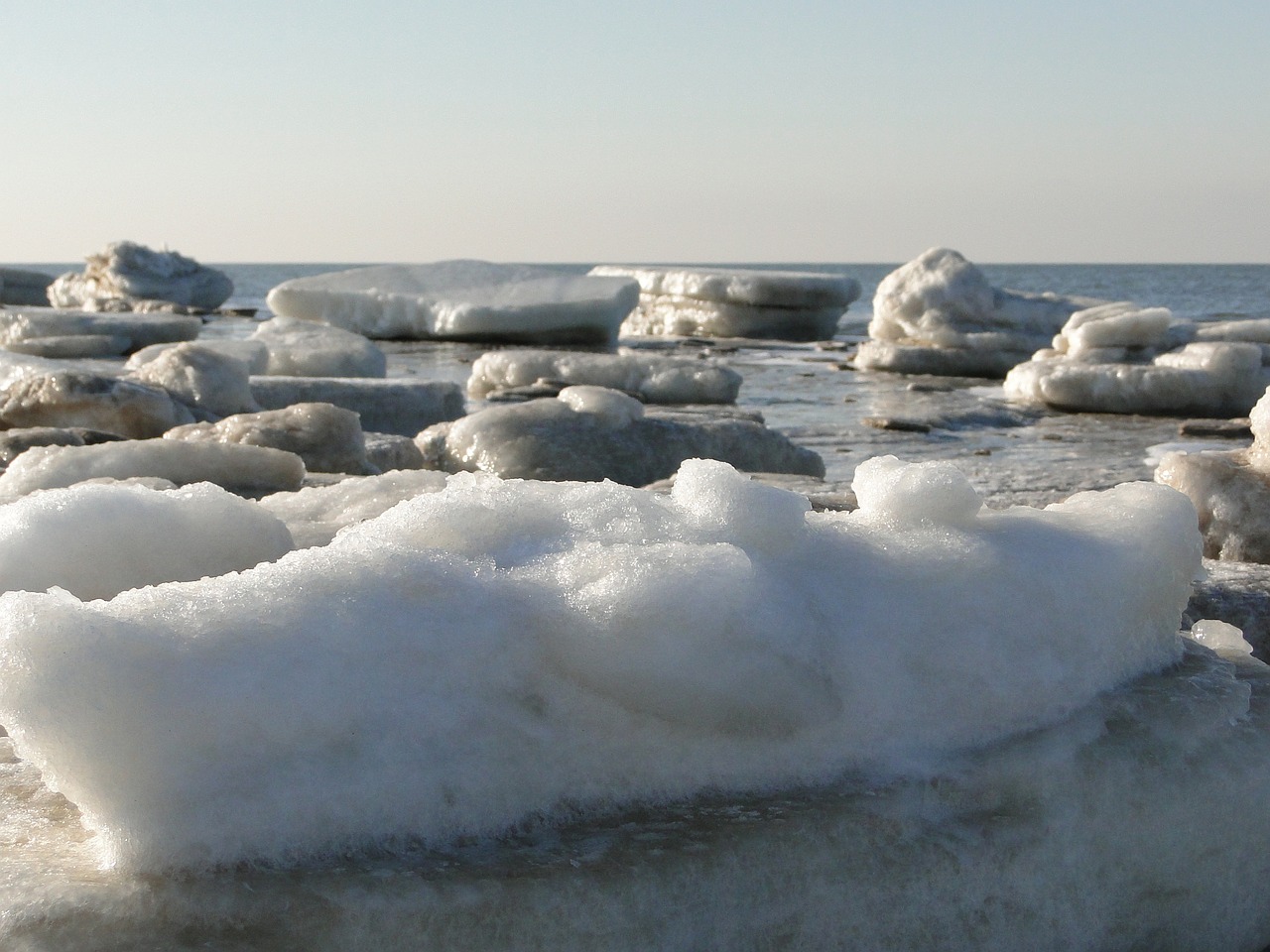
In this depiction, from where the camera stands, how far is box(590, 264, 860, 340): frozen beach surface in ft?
60.6

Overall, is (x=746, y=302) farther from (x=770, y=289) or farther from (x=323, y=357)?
(x=323, y=357)

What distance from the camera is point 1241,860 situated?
1.51 meters

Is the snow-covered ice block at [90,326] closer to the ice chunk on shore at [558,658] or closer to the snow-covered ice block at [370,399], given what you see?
the snow-covered ice block at [370,399]

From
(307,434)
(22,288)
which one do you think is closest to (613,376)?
(307,434)

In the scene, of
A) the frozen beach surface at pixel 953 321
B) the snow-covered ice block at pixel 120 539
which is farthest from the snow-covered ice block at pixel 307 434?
the frozen beach surface at pixel 953 321

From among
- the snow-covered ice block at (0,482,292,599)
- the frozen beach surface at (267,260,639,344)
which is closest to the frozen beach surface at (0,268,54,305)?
the frozen beach surface at (267,260,639,344)

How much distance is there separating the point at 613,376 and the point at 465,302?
241 inches

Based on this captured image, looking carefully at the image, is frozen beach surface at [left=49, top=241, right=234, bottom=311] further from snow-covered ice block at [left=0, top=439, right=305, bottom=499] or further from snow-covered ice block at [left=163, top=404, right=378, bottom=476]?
snow-covered ice block at [left=0, top=439, right=305, bottom=499]

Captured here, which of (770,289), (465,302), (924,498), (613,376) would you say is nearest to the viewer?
(924,498)

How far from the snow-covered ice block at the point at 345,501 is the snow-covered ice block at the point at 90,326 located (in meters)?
10.3

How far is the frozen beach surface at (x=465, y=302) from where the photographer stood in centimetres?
1534

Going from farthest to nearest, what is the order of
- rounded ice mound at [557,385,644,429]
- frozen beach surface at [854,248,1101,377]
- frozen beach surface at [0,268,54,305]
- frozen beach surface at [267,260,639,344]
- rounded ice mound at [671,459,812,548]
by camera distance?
frozen beach surface at [0,268,54,305], frozen beach surface at [267,260,639,344], frozen beach surface at [854,248,1101,377], rounded ice mound at [557,385,644,429], rounded ice mound at [671,459,812,548]

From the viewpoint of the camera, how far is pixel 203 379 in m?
6.24

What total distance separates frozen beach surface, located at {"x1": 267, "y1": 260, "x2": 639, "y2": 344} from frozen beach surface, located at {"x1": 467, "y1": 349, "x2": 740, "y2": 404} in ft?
16.2
